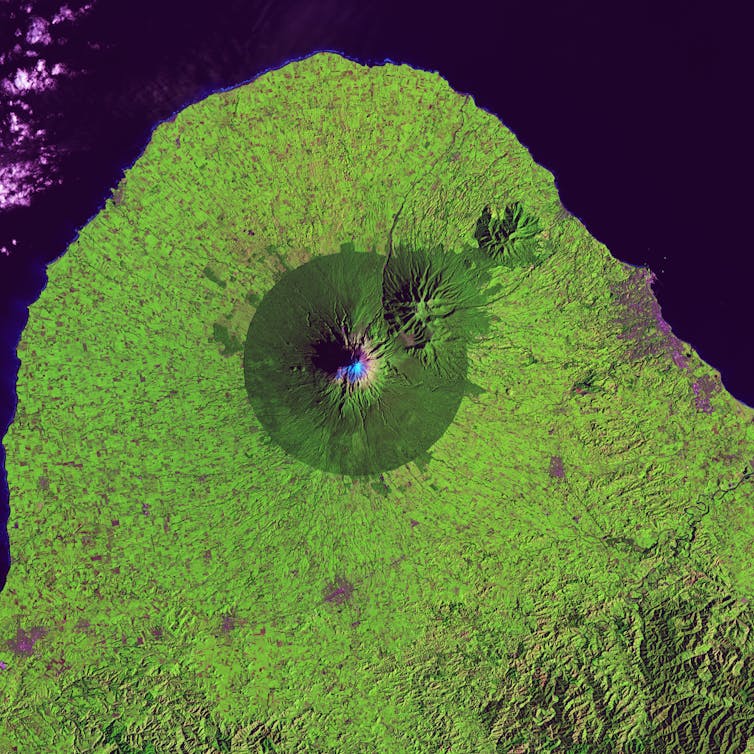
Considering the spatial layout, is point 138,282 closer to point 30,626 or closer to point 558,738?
point 30,626

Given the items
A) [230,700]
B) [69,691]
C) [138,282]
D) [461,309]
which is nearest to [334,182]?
[461,309]

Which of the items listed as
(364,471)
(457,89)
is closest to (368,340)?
(364,471)

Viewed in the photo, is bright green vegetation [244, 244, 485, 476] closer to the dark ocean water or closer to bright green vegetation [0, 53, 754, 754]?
bright green vegetation [0, 53, 754, 754]

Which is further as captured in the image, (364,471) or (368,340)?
(364,471)

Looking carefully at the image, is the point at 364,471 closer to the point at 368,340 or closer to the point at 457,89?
the point at 368,340

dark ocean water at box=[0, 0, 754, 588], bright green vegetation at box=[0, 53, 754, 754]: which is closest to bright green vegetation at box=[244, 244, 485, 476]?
bright green vegetation at box=[0, 53, 754, 754]

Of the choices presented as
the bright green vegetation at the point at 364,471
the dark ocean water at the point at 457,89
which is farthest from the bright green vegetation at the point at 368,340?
the dark ocean water at the point at 457,89
